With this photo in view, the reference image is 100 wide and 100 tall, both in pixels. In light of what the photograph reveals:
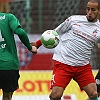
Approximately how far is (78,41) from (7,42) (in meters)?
1.13

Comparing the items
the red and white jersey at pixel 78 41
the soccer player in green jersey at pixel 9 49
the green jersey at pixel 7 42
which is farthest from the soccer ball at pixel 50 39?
the green jersey at pixel 7 42

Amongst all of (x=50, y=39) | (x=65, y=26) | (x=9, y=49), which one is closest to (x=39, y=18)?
(x=65, y=26)

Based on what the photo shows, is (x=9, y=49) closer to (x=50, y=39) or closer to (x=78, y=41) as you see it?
(x=50, y=39)

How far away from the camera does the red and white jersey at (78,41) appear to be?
256 inches

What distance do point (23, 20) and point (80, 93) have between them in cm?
365

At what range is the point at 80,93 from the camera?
8.68m

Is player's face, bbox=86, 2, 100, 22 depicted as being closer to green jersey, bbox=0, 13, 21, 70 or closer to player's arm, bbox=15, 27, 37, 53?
player's arm, bbox=15, 27, 37, 53

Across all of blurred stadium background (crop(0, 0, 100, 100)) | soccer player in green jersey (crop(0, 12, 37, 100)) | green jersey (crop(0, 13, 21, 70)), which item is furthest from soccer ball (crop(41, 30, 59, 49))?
blurred stadium background (crop(0, 0, 100, 100))

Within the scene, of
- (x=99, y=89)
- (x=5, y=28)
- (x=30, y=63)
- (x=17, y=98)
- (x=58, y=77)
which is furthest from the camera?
(x=30, y=63)

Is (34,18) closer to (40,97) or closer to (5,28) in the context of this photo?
(40,97)

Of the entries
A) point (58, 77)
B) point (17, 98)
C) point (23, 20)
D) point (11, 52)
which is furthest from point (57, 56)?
point (23, 20)

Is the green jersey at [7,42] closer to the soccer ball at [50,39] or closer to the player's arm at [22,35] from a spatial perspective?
the player's arm at [22,35]

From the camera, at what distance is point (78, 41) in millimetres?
6516

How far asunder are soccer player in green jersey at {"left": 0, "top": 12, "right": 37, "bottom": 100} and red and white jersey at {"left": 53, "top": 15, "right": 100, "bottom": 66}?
576 millimetres
